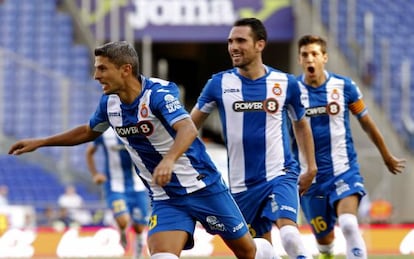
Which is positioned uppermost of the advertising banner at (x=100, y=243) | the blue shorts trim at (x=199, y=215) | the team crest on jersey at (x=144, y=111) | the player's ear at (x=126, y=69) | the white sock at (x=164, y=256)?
the player's ear at (x=126, y=69)

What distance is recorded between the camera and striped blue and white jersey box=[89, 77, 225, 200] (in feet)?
25.7

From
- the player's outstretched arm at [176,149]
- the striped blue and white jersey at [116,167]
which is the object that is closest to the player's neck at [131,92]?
the player's outstretched arm at [176,149]

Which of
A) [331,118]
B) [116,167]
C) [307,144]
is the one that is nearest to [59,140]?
[307,144]

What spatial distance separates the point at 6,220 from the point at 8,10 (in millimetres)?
8757

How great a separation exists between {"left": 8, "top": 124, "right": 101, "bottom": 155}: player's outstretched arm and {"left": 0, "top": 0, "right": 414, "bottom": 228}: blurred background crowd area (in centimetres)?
1336

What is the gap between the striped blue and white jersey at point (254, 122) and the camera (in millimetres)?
9461

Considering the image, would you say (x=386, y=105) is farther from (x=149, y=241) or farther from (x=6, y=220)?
(x=149, y=241)

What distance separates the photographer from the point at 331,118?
11133 millimetres

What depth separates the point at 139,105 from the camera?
792 centimetres

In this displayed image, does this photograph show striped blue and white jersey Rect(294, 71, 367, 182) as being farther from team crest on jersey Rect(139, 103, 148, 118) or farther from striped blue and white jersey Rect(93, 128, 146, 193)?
striped blue and white jersey Rect(93, 128, 146, 193)

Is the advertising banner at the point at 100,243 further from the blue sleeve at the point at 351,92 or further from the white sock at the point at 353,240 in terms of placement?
the white sock at the point at 353,240

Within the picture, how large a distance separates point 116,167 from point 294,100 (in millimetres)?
5634

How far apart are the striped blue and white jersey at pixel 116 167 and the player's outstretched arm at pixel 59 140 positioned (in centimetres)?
615

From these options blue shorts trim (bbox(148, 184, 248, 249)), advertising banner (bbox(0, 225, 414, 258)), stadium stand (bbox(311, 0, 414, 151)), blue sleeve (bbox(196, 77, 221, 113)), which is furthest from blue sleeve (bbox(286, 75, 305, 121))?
stadium stand (bbox(311, 0, 414, 151))
